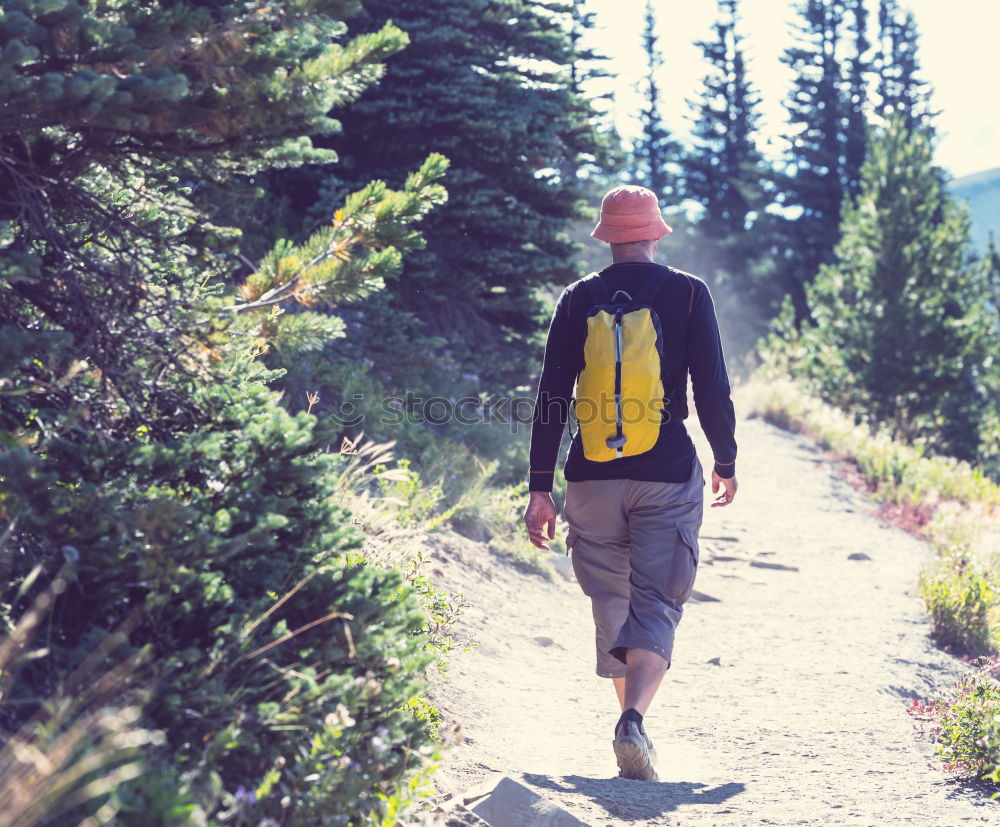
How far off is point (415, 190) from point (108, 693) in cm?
242

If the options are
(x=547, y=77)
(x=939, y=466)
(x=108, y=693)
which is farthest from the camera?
(x=939, y=466)

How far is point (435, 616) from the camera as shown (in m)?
4.95

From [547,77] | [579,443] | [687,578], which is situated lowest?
[687,578]

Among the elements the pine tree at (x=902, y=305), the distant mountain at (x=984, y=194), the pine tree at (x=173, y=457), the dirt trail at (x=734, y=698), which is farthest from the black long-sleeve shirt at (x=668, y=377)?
the distant mountain at (x=984, y=194)

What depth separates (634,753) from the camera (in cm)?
402

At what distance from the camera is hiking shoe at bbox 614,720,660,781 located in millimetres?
4016

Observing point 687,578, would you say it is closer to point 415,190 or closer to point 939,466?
point 415,190

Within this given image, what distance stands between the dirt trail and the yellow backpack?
133 cm

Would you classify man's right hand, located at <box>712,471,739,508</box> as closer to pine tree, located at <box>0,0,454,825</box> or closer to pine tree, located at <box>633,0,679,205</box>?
→ pine tree, located at <box>0,0,454,825</box>

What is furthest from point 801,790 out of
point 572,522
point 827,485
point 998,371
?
point 998,371

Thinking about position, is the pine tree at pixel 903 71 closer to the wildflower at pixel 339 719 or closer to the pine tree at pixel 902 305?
the pine tree at pixel 902 305

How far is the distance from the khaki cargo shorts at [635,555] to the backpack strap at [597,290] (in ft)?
2.44

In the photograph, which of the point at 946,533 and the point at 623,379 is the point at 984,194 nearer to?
the point at 946,533

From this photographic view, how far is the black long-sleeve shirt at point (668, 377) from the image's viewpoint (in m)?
4.25
